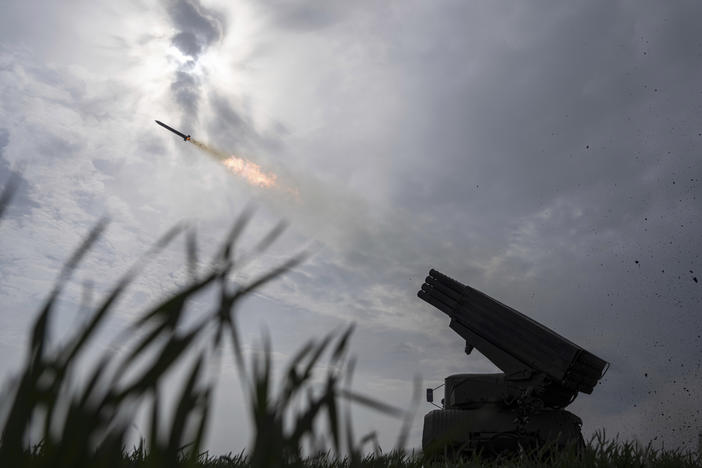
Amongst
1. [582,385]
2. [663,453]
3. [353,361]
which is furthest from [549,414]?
[353,361]

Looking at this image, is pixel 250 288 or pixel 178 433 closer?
pixel 178 433

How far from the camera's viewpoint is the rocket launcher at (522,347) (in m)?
12.4

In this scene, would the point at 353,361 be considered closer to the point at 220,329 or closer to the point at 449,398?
the point at 220,329

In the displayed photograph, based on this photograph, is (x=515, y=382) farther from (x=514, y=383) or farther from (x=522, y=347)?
(x=522, y=347)

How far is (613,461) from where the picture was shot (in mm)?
5758

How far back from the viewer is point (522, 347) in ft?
42.4

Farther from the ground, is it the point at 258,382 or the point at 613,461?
the point at 613,461

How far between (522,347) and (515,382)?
0.79 meters

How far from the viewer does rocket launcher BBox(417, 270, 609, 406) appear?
12.4 metres

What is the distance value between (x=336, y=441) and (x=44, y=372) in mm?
466

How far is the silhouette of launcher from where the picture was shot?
39.9ft

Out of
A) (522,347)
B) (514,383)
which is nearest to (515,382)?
(514,383)

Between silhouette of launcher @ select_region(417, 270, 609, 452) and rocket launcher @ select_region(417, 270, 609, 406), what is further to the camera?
rocket launcher @ select_region(417, 270, 609, 406)

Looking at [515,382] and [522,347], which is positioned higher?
[522,347]
